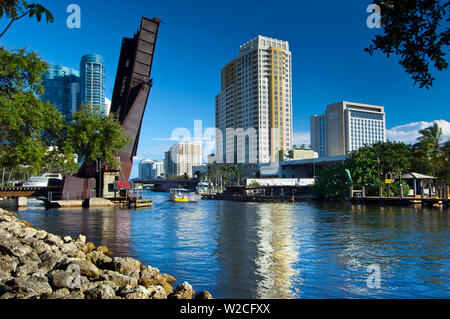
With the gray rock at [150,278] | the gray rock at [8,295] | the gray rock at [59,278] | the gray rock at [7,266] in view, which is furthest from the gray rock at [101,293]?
the gray rock at [7,266]

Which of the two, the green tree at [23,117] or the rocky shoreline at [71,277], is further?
the green tree at [23,117]

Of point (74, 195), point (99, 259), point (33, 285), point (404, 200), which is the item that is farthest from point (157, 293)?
point (404, 200)

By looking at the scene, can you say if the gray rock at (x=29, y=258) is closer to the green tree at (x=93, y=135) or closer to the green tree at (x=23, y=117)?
the green tree at (x=23, y=117)

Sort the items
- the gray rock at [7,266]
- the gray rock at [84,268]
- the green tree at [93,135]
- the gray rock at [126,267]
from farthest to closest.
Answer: the green tree at [93,135] → the gray rock at [126,267] → the gray rock at [84,268] → the gray rock at [7,266]

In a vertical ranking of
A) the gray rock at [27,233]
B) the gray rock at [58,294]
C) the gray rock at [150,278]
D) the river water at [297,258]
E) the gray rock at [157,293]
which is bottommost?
the river water at [297,258]

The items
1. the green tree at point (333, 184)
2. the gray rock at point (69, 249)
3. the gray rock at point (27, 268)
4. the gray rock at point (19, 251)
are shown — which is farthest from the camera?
the green tree at point (333, 184)

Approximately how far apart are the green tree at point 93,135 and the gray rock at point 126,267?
37.7m

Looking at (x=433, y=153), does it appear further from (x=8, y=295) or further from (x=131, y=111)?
(x=8, y=295)

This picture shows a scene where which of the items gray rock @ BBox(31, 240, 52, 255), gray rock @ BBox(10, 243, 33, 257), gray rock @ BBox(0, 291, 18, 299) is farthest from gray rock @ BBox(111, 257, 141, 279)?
gray rock @ BBox(0, 291, 18, 299)

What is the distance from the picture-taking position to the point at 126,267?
1198cm

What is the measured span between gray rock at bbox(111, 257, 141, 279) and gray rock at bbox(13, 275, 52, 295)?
2920 mm

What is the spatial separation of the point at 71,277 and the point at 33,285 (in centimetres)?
101

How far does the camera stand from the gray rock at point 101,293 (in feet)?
29.0
